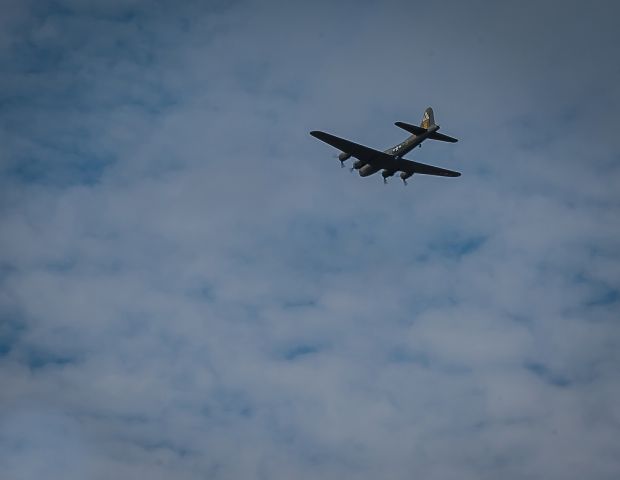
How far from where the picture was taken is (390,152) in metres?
113

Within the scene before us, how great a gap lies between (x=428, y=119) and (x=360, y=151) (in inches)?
374

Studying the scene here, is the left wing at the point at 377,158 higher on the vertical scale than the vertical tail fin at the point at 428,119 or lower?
lower

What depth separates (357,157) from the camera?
111875mm

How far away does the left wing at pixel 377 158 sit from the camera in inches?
4252

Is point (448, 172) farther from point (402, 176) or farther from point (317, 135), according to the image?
point (317, 135)

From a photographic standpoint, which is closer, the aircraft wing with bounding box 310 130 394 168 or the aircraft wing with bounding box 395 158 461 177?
the aircraft wing with bounding box 310 130 394 168

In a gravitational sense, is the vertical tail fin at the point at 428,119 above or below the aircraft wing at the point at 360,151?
above

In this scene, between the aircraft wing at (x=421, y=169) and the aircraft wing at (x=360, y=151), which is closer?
the aircraft wing at (x=360, y=151)

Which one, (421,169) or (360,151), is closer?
(360,151)

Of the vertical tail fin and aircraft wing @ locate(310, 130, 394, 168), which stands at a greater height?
the vertical tail fin

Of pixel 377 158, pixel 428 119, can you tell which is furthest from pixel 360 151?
pixel 428 119

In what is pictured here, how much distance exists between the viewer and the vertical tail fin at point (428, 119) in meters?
111

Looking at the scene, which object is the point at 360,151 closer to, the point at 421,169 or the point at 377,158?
the point at 377,158

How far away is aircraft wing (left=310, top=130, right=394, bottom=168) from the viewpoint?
107375mm
